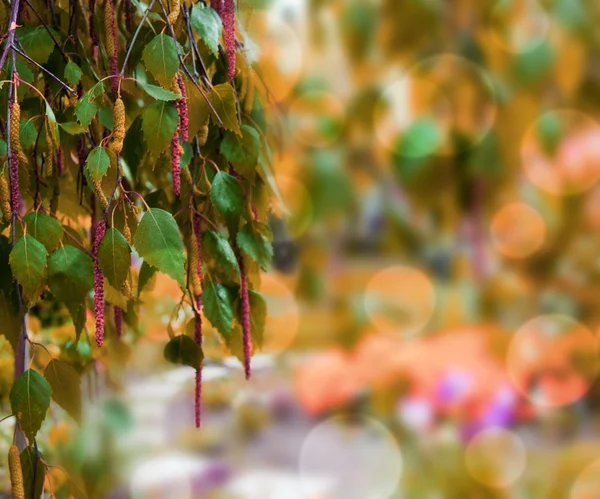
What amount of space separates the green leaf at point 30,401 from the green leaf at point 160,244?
103mm

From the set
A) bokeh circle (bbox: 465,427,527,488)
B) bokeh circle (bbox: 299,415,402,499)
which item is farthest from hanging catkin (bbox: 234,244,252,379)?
bokeh circle (bbox: 299,415,402,499)

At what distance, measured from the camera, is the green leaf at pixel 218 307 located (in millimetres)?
431

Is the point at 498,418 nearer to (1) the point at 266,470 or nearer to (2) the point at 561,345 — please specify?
(2) the point at 561,345

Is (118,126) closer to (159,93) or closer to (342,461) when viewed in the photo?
(159,93)

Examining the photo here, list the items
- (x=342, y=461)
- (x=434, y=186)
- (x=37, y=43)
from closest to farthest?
(x=434, y=186) < (x=37, y=43) < (x=342, y=461)

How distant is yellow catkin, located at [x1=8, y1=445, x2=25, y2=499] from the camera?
0.40 m

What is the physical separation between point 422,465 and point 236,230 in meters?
0.28

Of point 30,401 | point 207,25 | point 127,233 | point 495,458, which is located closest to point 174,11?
point 207,25

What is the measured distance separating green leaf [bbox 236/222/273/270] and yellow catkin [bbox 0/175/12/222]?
13cm

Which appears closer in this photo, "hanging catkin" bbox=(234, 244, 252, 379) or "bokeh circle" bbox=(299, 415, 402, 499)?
"hanging catkin" bbox=(234, 244, 252, 379)

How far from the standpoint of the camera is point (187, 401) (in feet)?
6.89

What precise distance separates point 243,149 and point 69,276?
0.42 ft

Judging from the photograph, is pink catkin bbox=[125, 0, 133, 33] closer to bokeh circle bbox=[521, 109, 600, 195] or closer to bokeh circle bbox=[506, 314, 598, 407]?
bokeh circle bbox=[521, 109, 600, 195]

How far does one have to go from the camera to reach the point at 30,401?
15.6 inches
